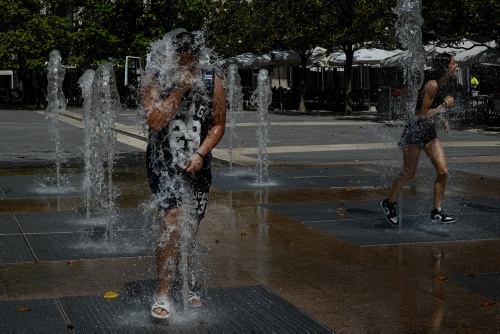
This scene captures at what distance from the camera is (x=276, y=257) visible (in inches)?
270

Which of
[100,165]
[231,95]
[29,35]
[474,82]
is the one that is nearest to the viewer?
[100,165]

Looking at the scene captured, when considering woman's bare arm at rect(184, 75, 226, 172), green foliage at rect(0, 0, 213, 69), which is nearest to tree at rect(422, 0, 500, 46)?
green foliage at rect(0, 0, 213, 69)

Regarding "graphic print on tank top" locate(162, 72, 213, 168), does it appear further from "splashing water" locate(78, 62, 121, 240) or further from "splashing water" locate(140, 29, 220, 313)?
"splashing water" locate(78, 62, 121, 240)

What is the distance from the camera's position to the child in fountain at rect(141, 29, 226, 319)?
16.0 ft

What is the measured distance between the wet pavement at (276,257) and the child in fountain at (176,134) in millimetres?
485

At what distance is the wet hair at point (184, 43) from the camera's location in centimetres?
488

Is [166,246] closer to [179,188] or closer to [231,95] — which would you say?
[179,188]

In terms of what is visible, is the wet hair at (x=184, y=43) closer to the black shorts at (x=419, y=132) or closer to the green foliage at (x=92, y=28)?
the black shorts at (x=419, y=132)

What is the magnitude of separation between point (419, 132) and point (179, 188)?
3.69 metres

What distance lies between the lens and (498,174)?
12734 millimetres

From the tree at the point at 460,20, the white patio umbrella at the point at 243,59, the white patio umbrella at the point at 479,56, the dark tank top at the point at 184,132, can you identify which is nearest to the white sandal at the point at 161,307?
the dark tank top at the point at 184,132

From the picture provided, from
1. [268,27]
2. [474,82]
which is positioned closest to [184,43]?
[268,27]

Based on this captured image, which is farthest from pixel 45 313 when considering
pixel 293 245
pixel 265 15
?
pixel 265 15

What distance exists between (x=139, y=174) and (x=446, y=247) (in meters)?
6.57
